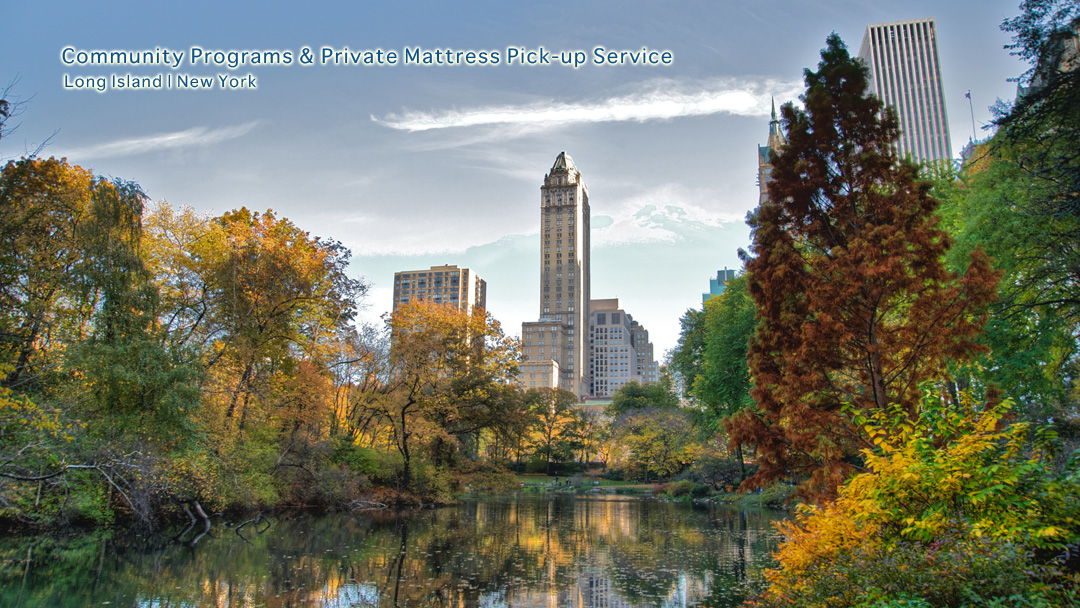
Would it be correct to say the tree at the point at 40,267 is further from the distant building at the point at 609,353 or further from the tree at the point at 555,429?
the distant building at the point at 609,353

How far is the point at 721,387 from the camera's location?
3047 centimetres

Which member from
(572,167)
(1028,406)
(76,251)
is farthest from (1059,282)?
(572,167)

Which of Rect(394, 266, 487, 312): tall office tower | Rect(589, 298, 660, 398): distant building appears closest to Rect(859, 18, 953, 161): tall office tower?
Rect(589, 298, 660, 398): distant building

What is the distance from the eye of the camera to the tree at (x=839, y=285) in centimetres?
991

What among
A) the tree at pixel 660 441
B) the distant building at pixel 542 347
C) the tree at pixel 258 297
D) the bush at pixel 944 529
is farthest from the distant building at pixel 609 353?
the bush at pixel 944 529

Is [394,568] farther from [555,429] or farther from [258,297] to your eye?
[555,429]

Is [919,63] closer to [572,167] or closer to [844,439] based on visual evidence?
[572,167]

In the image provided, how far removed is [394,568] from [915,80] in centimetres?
13692

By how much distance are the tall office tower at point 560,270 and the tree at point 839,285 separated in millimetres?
133018

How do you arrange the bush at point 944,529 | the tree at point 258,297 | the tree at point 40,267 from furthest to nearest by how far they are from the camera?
the tree at point 258,297 < the tree at point 40,267 < the bush at point 944,529

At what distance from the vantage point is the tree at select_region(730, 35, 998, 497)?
9.91m

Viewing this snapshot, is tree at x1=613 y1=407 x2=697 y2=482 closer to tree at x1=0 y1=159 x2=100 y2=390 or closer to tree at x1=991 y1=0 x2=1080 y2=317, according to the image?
tree at x1=991 y1=0 x2=1080 y2=317

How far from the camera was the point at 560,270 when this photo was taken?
486 feet

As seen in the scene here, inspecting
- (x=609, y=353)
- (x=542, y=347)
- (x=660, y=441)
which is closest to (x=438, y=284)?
(x=542, y=347)
